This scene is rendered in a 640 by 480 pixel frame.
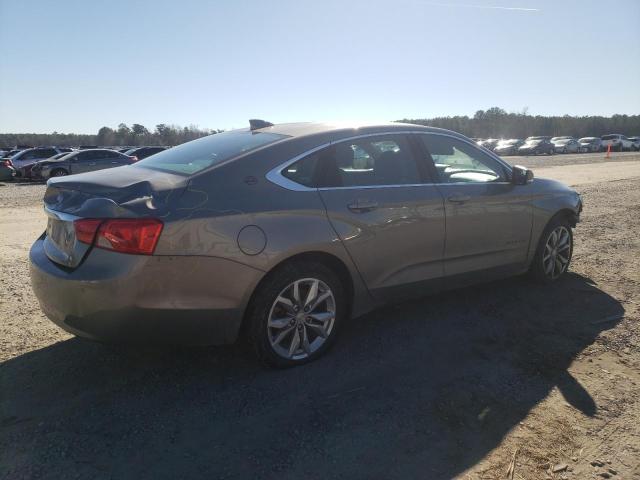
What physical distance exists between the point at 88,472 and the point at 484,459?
6.19ft

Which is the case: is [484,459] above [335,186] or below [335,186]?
below

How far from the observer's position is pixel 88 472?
7.38 ft

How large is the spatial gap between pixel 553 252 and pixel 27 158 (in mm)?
28583

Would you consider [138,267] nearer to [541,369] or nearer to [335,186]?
[335,186]

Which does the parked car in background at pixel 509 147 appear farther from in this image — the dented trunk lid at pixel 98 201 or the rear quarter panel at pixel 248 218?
the dented trunk lid at pixel 98 201

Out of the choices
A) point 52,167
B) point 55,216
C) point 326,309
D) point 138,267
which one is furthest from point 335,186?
point 52,167

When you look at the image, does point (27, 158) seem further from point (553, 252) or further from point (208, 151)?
point (553, 252)

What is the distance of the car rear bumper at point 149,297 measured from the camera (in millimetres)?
2635

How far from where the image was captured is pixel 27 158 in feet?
86.5

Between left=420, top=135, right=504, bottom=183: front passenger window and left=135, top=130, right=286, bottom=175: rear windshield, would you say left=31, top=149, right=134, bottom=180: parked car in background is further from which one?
left=420, top=135, right=504, bottom=183: front passenger window

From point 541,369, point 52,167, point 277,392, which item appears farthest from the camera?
point 52,167

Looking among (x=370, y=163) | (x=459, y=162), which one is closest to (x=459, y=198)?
(x=459, y=162)

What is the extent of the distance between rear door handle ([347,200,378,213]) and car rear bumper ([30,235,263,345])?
0.84m

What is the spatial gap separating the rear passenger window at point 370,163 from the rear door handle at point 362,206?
15 cm
